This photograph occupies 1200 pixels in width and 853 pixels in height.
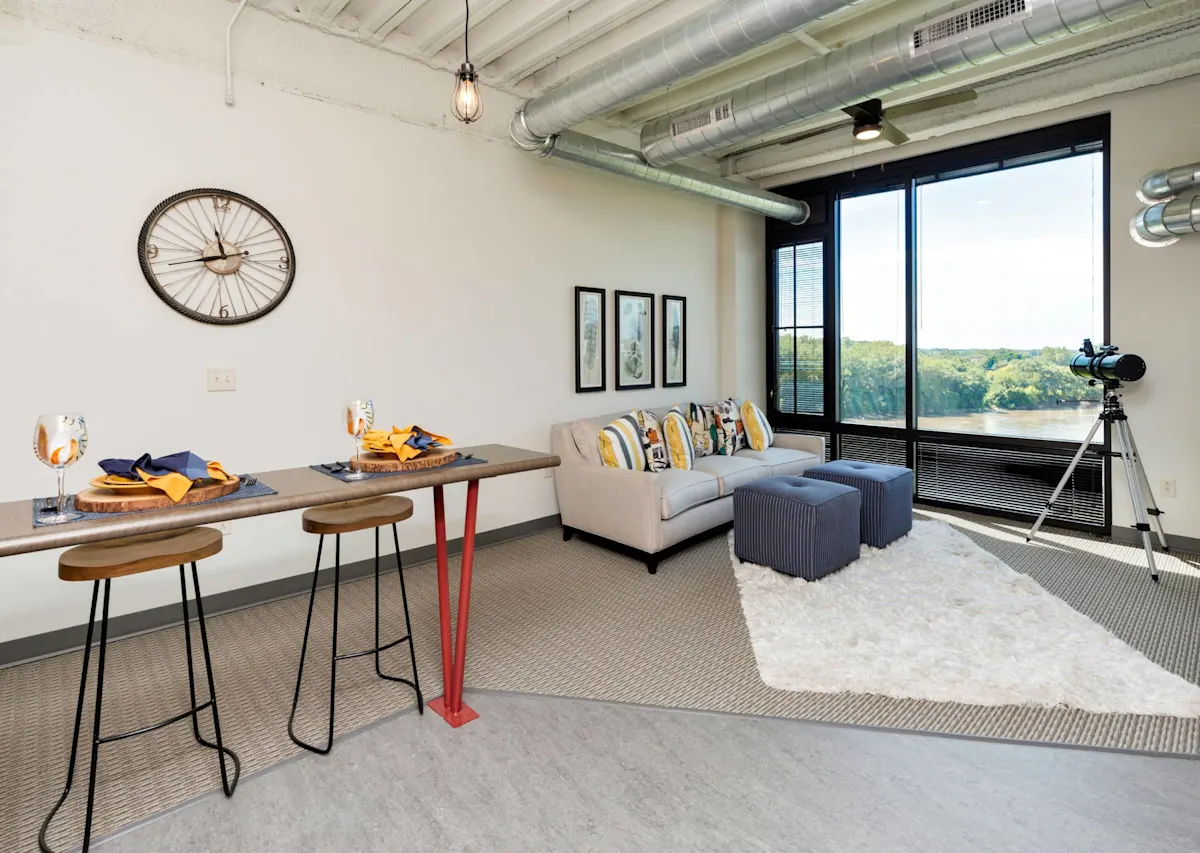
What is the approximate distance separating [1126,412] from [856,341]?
2033 millimetres

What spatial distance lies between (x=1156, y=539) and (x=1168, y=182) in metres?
2.24

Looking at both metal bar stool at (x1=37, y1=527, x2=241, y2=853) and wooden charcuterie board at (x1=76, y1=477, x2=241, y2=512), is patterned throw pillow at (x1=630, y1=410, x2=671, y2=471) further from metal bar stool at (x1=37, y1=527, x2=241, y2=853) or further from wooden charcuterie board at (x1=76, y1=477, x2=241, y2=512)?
wooden charcuterie board at (x1=76, y1=477, x2=241, y2=512)

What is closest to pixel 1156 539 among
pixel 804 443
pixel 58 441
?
pixel 804 443

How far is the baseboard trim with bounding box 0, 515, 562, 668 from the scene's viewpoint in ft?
9.32

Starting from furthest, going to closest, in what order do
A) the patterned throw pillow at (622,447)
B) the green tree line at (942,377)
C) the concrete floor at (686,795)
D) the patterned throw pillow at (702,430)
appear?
the patterned throw pillow at (702,430) → the green tree line at (942,377) → the patterned throw pillow at (622,447) → the concrete floor at (686,795)

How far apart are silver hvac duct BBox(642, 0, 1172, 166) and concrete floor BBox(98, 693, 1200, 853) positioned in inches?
112

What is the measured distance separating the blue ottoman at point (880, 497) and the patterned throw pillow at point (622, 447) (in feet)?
4.01

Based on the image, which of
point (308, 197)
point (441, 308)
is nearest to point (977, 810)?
point (441, 308)

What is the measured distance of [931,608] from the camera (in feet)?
10.6

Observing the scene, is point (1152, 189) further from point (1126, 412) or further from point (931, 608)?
point (931, 608)

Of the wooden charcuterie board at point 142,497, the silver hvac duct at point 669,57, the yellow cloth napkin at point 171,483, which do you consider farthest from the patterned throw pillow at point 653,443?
the yellow cloth napkin at point 171,483

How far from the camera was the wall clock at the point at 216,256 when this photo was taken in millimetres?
3070

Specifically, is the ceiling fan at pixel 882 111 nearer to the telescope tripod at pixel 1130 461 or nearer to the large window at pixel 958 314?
the large window at pixel 958 314

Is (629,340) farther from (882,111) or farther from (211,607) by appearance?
(211,607)
